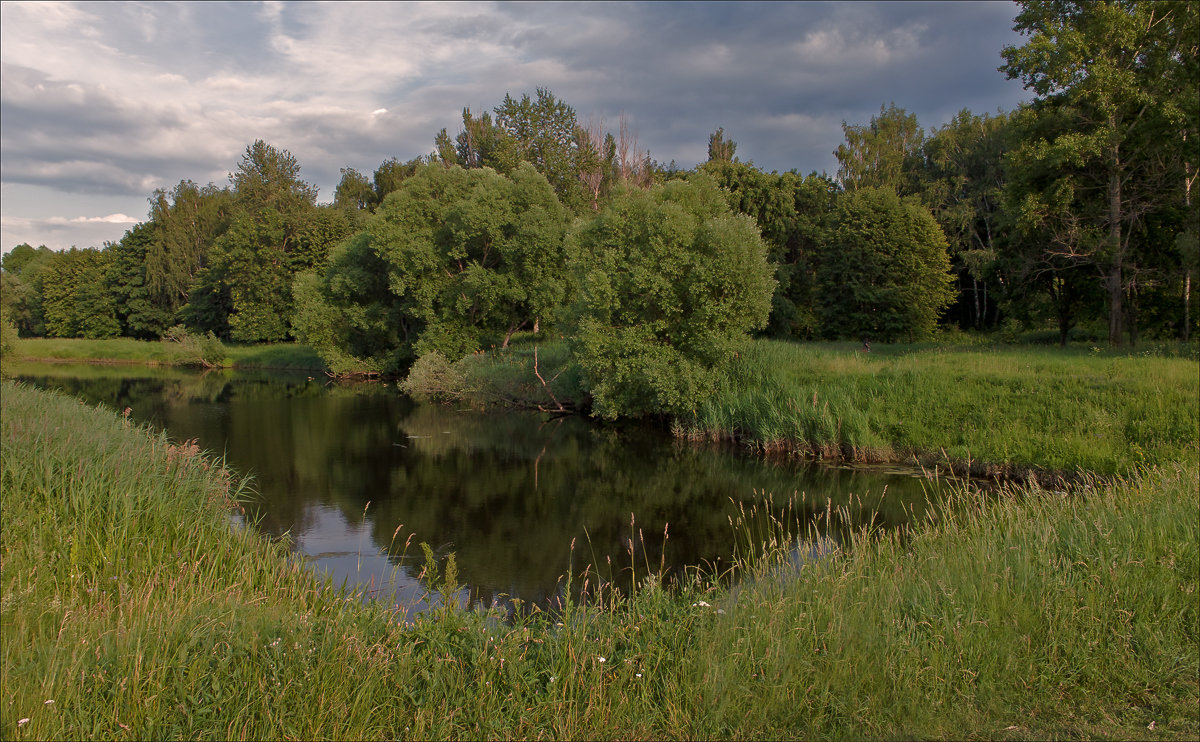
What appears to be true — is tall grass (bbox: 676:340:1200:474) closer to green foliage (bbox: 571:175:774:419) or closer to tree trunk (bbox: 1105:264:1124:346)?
green foliage (bbox: 571:175:774:419)

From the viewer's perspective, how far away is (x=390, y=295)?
4222 centimetres

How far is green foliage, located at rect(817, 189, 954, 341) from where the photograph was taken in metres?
39.9

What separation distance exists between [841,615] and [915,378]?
51.4 feet

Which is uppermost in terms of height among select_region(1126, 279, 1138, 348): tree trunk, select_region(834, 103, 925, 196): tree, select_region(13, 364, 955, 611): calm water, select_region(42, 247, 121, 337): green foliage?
select_region(834, 103, 925, 196): tree

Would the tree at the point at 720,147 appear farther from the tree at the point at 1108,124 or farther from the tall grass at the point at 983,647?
the tall grass at the point at 983,647

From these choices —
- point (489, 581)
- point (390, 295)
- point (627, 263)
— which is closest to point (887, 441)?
point (627, 263)

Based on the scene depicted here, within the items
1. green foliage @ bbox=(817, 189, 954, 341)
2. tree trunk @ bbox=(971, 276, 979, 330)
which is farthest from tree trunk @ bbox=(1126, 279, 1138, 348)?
tree trunk @ bbox=(971, 276, 979, 330)

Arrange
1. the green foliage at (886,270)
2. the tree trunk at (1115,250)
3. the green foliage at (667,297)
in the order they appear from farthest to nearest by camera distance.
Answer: the green foliage at (886,270) < the tree trunk at (1115,250) < the green foliage at (667,297)

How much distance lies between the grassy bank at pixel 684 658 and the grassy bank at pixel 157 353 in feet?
155

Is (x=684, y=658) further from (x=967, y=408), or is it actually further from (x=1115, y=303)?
(x=1115, y=303)

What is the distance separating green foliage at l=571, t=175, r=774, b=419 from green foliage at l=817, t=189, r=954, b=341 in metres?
19.8

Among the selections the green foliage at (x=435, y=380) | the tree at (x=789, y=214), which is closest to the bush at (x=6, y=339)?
the green foliage at (x=435, y=380)

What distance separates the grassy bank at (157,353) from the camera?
51.5 m

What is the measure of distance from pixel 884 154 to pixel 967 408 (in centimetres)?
3703
